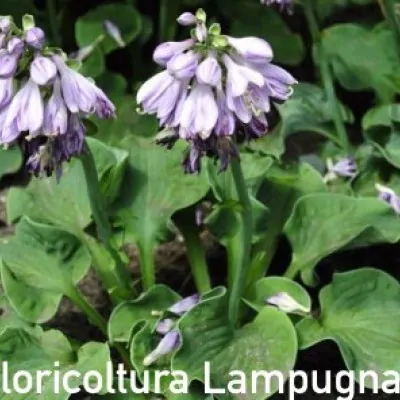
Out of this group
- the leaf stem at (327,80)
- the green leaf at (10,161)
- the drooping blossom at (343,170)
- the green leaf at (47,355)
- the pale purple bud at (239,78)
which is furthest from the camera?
the green leaf at (10,161)

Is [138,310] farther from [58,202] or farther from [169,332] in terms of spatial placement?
[58,202]

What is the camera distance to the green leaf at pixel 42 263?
314cm

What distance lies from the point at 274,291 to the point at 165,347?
379 millimetres

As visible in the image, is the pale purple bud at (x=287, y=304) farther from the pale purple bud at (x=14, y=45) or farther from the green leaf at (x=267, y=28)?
the green leaf at (x=267, y=28)

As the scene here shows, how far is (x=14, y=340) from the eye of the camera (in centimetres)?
303

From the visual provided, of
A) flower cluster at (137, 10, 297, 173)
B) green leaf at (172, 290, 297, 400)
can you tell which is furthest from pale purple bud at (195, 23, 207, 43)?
green leaf at (172, 290, 297, 400)

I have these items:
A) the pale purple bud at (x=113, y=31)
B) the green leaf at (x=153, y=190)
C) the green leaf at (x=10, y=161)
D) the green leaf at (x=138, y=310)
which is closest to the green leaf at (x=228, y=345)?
the green leaf at (x=138, y=310)

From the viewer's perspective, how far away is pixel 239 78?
2.42 metres

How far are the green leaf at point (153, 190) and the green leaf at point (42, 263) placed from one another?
212 mm

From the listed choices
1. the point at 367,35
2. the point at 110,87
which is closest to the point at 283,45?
the point at 367,35

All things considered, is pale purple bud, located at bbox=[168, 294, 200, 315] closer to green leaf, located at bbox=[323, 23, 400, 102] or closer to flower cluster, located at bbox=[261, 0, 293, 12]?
flower cluster, located at bbox=[261, 0, 293, 12]

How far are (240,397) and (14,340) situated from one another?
0.66 metres

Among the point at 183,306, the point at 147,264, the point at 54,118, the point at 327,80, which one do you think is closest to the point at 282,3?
the point at 327,80

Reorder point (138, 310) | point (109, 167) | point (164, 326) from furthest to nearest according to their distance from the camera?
1. point (109, 167)
2. point (138, 310)
3. point (164, 326)
